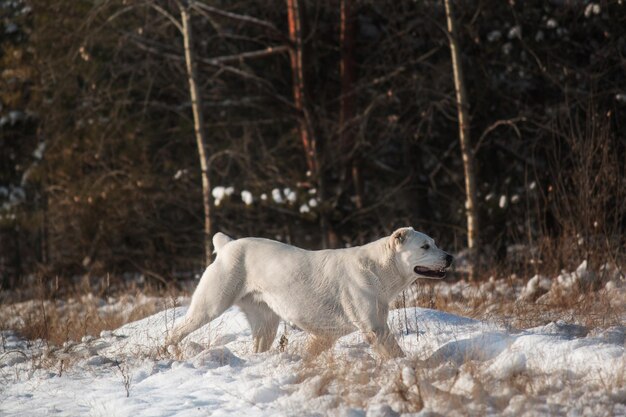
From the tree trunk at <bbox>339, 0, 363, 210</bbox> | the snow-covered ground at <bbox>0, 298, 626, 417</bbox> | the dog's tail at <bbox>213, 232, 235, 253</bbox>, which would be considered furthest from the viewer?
the tree trunk at <bbox>339, 0, 363, 210</bbox>

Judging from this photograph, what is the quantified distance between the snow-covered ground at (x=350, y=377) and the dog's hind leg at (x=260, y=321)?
19 centimetres

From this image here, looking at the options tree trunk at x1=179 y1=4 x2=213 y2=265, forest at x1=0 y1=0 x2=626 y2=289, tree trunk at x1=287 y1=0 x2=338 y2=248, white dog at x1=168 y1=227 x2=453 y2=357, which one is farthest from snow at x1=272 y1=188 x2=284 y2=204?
white dog at x1=168 y1=227 x2=453 y2=357

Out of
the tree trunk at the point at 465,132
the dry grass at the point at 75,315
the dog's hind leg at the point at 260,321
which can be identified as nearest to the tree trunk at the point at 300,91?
the tree trunk at the point at 465,132

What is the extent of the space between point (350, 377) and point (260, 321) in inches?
76.2

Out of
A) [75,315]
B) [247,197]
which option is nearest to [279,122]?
[247,197]

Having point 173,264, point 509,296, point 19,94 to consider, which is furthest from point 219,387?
point 19,94

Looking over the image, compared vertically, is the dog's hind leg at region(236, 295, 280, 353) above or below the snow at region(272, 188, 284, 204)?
below

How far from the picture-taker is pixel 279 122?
1948cm

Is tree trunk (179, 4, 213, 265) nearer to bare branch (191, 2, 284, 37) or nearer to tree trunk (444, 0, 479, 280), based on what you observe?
bare branch (191, 2, 284, 37)

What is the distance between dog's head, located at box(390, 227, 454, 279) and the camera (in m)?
7.27

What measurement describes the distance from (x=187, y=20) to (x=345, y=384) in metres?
10.1

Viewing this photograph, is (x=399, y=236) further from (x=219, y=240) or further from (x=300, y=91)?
(x=300, y=91)

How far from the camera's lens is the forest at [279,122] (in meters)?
16.8

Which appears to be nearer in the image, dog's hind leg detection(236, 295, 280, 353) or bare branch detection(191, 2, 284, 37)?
dog's hind leg detection(236, 295, 280, 353)
